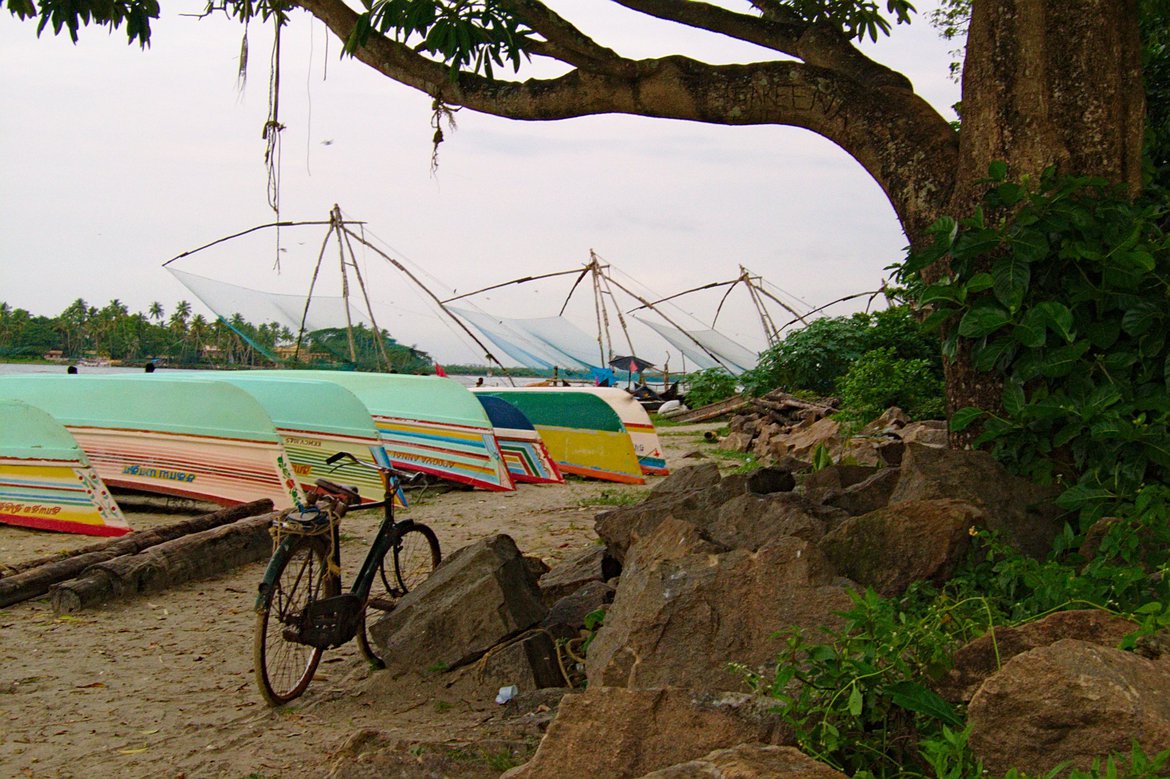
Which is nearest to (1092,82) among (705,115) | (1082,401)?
(1082,401)

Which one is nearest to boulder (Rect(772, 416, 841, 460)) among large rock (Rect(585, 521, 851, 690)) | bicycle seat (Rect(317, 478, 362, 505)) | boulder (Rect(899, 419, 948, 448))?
boulder (Rect(899, 419, 948, 448))

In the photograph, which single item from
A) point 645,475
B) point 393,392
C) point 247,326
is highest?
point 247,326

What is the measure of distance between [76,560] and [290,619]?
7.85 feet

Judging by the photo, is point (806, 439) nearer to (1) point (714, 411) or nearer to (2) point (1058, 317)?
(1) point (714, 411)

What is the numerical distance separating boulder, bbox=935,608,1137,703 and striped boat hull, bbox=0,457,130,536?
6.50m

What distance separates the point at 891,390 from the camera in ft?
40.0

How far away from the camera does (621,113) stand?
5449 millimetres

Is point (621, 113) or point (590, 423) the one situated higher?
point (621, 113)

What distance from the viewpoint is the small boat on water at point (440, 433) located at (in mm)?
10109

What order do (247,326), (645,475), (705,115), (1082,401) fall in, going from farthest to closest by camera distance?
(247,326) → (645,475) → (705,115) → (1082,401)

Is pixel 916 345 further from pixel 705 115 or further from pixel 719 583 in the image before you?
pixel 719 583

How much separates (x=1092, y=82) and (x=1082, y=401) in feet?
4.83

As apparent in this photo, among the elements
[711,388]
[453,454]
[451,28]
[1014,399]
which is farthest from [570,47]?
[711,388]

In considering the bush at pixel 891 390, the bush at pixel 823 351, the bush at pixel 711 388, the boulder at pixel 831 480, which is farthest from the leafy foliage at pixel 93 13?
the bush at pixel 711 388
